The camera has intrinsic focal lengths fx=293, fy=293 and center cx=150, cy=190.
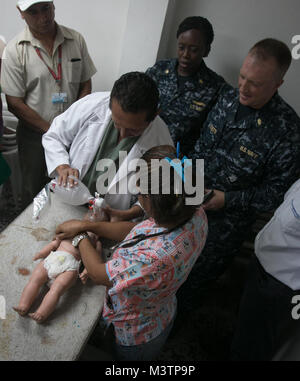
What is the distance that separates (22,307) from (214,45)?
2.65 metres

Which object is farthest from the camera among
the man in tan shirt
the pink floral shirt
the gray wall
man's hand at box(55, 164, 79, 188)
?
the gray wall

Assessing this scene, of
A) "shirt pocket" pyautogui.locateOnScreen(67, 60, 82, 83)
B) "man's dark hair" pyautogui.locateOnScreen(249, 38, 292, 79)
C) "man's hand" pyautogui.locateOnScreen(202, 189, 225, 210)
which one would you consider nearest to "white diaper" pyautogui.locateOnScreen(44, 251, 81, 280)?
"man's hand" pyautogui.locateOnScreen(202, 189, 225, 210)

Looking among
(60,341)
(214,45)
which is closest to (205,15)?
(214,45)

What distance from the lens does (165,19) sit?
2.58 metres

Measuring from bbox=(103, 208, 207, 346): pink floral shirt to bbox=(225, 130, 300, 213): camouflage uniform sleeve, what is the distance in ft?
2.69

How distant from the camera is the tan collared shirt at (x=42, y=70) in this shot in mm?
2369

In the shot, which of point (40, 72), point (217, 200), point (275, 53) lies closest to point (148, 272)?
point (217, 200)

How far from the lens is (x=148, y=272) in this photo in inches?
43.4

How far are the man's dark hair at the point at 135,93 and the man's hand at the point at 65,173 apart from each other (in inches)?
19.2

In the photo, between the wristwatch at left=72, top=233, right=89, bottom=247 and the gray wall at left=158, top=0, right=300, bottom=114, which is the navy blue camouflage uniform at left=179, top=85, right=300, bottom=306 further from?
the wristwatch at left=72, top=233, right=89, bottom=247

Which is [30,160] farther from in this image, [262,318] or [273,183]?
[262,318]

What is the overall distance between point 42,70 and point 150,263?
80.2 inches

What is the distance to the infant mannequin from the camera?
131 cm
